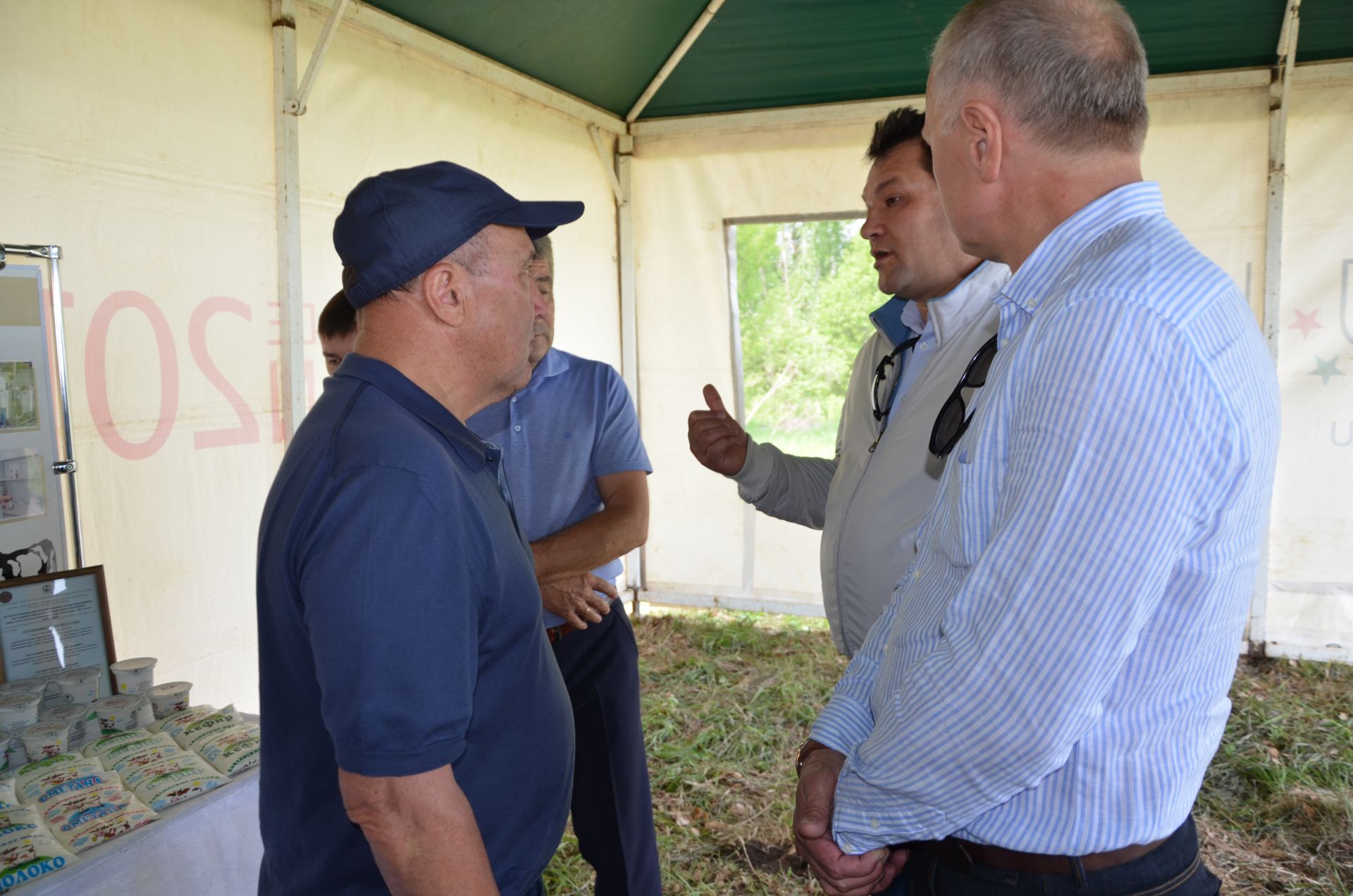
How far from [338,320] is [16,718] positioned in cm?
123

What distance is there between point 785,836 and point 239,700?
2098mm

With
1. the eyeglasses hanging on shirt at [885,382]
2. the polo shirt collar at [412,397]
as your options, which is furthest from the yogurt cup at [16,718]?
the eyeglasses hanging on shirt at [885,382]

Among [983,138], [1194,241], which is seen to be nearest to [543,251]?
[983,138]

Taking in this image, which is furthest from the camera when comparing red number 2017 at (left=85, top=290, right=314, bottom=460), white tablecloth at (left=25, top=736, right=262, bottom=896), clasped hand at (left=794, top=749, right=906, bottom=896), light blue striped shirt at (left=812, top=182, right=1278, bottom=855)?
red number 2017 at (left=85, top=290, right=314, bottom=460)

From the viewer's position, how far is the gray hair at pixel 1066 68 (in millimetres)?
994

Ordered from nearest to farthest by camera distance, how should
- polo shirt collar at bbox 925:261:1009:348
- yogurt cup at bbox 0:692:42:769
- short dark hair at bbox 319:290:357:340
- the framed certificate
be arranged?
yogurt cup at bbox 0:692:42:769, polo shirt collar at bbox 925:261:1009:348, the framed certificate, short dark hair at bbox 319:290:357:340

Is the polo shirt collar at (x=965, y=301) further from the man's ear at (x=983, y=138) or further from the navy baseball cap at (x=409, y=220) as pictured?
the navy baseball cap at (x=409, y=220)

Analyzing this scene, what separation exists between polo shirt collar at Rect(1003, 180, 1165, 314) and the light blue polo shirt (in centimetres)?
159

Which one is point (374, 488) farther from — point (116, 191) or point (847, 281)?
point (847, 281)

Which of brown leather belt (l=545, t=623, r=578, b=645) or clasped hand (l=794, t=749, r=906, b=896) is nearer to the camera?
clasped hand (l=794, t=749, r=906, b=896)

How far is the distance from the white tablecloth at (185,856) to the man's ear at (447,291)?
1142mm

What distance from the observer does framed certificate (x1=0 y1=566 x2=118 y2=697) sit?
6.49ft

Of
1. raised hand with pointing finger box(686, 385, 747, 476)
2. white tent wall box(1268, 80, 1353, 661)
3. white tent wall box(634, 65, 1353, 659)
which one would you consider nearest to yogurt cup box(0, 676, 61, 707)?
raised hand with pointing finger box(686, 385, 747, 476)

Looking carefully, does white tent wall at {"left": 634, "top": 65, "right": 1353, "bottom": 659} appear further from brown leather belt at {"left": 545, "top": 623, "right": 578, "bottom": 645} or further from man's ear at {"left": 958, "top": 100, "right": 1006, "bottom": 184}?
man's ear at {"left": 958, "top": 100, "right": 1006, "bottom": 184}
